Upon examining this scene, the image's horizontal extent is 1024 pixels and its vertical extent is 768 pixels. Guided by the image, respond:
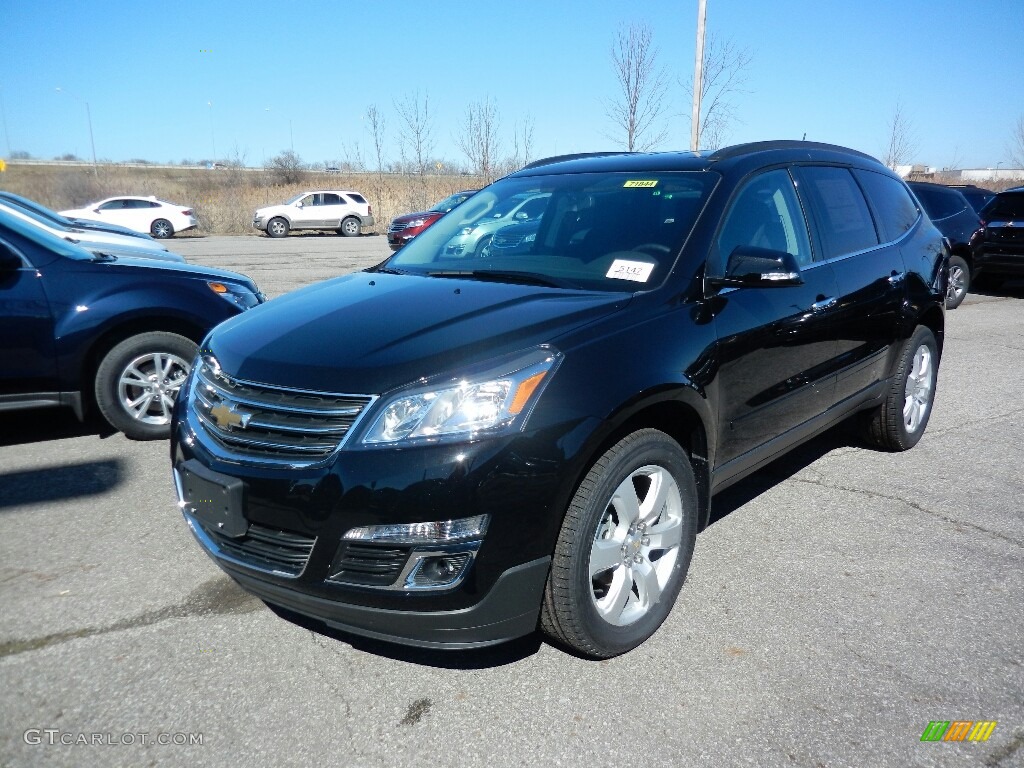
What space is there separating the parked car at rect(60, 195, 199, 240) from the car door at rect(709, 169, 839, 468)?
2546 cm

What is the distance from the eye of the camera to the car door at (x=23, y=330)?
4699 millimetres

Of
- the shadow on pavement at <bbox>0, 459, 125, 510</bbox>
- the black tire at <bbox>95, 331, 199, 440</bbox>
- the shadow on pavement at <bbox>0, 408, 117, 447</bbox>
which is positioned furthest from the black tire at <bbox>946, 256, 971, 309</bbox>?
the shadow on pavement at <bbox>0, 459, 125, 510</bbox>

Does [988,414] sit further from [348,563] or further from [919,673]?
[348,563]

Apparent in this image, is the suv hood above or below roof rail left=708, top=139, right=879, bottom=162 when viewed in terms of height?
below

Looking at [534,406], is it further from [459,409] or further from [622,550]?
[622,550]

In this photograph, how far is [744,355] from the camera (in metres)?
3.25

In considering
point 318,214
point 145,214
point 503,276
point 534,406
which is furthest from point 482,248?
point 318,214

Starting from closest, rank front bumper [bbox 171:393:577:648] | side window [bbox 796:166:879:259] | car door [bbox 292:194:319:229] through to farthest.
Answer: front bumper [bbox 171:393:577:648], side window [bbox 796:166:879:259], car door [bbox 292:194:319:229]

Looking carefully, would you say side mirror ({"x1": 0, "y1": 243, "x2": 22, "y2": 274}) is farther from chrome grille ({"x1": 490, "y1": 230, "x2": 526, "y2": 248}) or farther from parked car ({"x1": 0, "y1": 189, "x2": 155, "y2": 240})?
chrome grille ({"x1": 490, "y1": 230, "x2": 526, "y2": 248})

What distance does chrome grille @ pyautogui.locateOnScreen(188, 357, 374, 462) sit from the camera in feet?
7.81

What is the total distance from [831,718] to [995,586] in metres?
1.37

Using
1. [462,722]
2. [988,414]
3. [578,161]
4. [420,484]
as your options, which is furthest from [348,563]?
[988,414]

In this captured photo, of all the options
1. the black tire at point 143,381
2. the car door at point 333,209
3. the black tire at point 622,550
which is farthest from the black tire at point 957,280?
the car door at point 333,209

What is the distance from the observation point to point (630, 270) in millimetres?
3113
